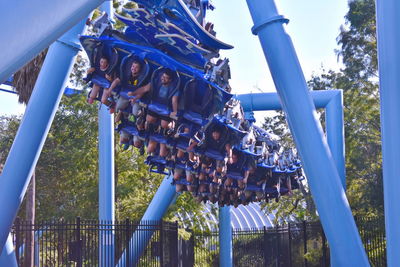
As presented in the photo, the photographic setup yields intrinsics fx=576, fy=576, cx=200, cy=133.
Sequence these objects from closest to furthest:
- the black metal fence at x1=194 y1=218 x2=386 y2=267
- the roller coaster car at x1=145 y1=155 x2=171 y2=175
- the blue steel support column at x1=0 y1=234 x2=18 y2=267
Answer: the blue steel support column at x1=0 y1=234 x2=18 y2=267
the roller coaster car at x1=145 y1=155 x2=171 y2=175
the black metal fence at x1=194 y1=218 x2=386 y2=267

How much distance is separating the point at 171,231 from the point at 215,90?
6.87 meters

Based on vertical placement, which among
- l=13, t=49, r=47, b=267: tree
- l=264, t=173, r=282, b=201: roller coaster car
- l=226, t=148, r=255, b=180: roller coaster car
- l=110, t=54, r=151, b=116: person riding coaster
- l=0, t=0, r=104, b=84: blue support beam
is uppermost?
l=13, t=49, r=47, b=267: tree

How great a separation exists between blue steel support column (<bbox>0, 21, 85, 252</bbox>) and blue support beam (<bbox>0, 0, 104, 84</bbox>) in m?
5.42

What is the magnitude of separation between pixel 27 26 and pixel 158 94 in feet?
14.0

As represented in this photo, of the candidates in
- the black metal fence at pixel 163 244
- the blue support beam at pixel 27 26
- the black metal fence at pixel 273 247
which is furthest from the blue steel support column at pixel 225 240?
the blue support beam at pixel 27 26

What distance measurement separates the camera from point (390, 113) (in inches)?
220

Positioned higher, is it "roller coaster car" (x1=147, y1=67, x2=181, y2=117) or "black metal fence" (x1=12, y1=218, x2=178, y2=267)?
"roller coaster car" (x1=147, y1=67, x2=181, y2=117)

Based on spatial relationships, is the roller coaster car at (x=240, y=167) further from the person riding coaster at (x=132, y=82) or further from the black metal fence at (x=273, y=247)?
the black metal fence at (x=273, y=247)

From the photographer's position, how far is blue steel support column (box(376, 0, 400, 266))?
215 inches

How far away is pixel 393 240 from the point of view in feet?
17.9

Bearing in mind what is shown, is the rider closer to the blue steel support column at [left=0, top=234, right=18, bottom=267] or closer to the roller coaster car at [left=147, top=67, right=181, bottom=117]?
the roller coaster car at [left=147, top=67, right=181, bottom=117]

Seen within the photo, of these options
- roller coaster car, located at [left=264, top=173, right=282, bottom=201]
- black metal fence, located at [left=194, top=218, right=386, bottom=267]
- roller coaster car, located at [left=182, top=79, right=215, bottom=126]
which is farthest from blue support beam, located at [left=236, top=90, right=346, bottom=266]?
roller coaster car, located at [left=182, top=79, right=215, bottom=126]

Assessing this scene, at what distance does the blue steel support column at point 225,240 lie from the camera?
15.6 metres

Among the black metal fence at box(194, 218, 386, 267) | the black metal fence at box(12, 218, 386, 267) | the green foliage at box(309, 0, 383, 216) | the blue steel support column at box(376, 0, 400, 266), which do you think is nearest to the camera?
the blue steel support column at box(376, 0, 400, 266)
